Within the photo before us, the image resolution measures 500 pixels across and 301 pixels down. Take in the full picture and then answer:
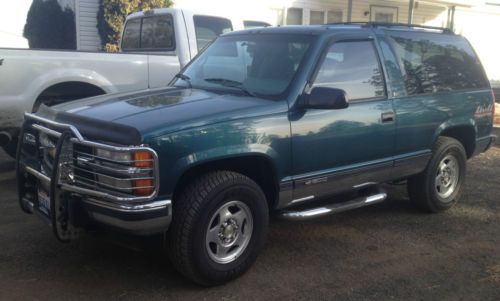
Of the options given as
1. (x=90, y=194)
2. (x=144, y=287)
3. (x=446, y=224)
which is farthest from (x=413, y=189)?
(x=90, y=194)

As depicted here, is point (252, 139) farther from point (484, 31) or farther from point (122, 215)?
point (484, 31)

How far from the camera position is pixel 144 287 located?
3.90 m

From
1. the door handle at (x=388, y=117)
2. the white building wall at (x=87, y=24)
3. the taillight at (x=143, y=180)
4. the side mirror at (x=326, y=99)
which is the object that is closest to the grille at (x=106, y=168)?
the taillight at (x=143, y=180)

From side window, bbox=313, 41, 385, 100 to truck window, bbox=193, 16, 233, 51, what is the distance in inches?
123

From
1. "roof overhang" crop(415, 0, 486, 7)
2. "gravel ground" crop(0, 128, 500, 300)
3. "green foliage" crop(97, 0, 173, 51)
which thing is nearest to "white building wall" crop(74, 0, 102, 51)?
"green foliage" crop(97, 0, 173, 51)

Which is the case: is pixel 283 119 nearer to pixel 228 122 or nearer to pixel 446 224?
pixel 228 122

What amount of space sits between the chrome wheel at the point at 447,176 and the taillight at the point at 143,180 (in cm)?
335

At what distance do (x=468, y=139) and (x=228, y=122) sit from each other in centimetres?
328

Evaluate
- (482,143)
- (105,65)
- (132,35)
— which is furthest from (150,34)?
(482,143)

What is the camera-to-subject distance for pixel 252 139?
3.91 meters

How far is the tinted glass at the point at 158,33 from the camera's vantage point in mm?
7470

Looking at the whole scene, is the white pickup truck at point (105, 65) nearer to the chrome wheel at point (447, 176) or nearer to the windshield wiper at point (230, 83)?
the windshield wiper at point (230, 83)

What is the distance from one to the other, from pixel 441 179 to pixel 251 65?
247cm

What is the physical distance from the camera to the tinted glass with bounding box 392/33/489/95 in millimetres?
5184
